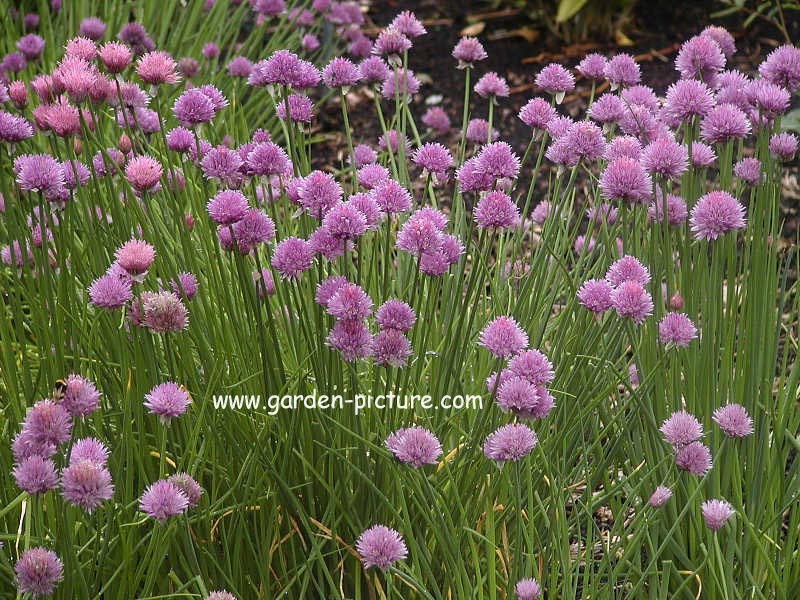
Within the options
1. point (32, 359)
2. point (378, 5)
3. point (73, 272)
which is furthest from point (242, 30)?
point (73, 272)

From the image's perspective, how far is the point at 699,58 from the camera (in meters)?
2.31

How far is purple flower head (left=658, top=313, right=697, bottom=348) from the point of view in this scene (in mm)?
1811

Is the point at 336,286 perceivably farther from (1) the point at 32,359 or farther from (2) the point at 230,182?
(1) the point at 32,359

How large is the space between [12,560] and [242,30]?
16.2 ft

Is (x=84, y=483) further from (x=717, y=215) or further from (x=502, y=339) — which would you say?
(x=717, y=215)

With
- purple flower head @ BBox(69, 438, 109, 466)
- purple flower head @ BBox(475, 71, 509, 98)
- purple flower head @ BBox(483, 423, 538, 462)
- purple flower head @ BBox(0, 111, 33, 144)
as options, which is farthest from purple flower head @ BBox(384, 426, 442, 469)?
purple flower head @ BBox(475, 71, 509, 98)

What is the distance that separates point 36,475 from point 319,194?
694 mm

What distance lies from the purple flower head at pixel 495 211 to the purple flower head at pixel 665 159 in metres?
0.28

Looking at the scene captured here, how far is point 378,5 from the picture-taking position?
6.54 meters

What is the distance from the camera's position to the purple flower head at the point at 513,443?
154 centimetres

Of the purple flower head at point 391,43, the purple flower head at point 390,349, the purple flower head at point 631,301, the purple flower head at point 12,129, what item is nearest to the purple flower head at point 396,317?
the purple flower head at point 390,349

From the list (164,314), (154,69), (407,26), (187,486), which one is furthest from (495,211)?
(407,26)

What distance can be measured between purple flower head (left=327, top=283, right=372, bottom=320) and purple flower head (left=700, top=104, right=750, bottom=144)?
2.78 ft

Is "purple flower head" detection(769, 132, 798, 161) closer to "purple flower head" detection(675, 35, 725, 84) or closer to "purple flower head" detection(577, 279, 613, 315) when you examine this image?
"purple flower head" detection(675, 35, 725, 84)
